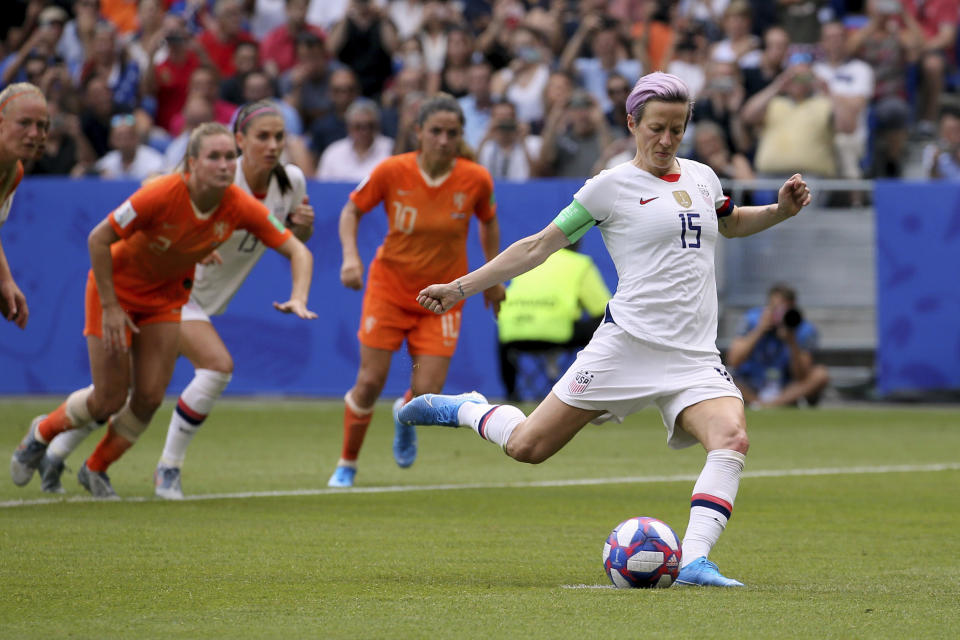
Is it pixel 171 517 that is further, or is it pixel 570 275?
pixel 570 275

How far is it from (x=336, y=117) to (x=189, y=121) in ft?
6.16

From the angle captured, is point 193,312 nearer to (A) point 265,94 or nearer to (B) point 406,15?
(A) point 265,94

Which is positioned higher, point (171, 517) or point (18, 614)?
point (18, 614)

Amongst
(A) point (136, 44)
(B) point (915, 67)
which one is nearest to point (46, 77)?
(A) point (136, 44)

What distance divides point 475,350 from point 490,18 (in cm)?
619

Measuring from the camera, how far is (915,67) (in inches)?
802

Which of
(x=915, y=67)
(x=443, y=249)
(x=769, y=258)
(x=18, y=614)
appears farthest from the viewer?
(x=915, y=67)

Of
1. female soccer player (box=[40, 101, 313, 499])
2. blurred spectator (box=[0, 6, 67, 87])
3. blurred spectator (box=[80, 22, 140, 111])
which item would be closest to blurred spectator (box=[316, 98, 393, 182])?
blurred spectator (box=[80, 22, 140, 111])

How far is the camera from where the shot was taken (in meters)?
17.5

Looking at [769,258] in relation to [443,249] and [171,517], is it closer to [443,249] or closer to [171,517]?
[443,249]

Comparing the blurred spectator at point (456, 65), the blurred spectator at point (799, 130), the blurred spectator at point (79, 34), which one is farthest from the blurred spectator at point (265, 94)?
the blurred spectator at point (799, 130)

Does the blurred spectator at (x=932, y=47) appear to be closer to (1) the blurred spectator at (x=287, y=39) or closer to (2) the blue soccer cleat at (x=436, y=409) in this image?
(1) the blurred spectator at (x=287, y=39)

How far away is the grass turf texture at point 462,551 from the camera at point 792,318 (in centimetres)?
400

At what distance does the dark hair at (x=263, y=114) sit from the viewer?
1020 centimetres
